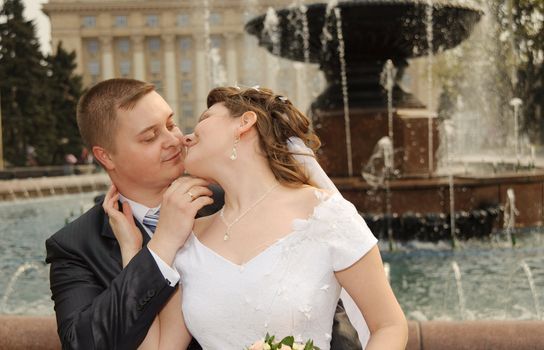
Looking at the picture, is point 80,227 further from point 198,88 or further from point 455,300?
point 198,88

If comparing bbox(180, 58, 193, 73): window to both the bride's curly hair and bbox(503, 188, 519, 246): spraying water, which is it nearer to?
bbox(503, 188, 519, 246): spraying water

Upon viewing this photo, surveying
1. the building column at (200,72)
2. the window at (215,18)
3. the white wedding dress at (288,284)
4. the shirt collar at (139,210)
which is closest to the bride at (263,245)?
the white wedding dress at (288,284)

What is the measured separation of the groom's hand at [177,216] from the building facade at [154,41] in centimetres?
7258

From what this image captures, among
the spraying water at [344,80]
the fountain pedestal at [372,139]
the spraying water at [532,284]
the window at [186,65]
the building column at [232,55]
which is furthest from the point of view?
the window at [186,65]

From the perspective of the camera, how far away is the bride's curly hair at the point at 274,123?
212cm

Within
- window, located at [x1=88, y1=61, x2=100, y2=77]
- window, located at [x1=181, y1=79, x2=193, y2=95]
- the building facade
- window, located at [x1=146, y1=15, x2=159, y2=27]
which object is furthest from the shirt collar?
window, located at [x1=146, y1=15, x2=159, y2=27]

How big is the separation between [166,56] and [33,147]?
38182mm

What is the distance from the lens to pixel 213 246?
210cm

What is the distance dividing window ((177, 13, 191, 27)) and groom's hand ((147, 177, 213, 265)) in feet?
255

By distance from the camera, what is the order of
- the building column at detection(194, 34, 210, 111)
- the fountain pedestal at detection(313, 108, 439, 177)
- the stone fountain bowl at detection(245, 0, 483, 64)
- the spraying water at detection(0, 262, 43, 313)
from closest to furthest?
the spraying water at detection(0, 262, 43, 313)
the stone fountain bowl at detection(245, 0, 483, 64)
the fountain pedestal at detection(313, 108, 439, 177)
the building column at detection(194, 34, 210, 111)

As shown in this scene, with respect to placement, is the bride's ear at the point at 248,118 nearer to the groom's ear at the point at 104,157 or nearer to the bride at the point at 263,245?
the bride at the point at 263,245

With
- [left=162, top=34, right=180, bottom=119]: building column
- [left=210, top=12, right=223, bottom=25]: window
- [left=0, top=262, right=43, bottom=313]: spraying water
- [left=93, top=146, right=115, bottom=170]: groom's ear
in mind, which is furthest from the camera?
[left=162, top=34, right=180, bottom=119]: building column

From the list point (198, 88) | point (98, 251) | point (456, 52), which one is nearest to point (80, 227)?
point (98, 251)

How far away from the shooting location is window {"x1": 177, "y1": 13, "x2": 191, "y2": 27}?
77562 mm
